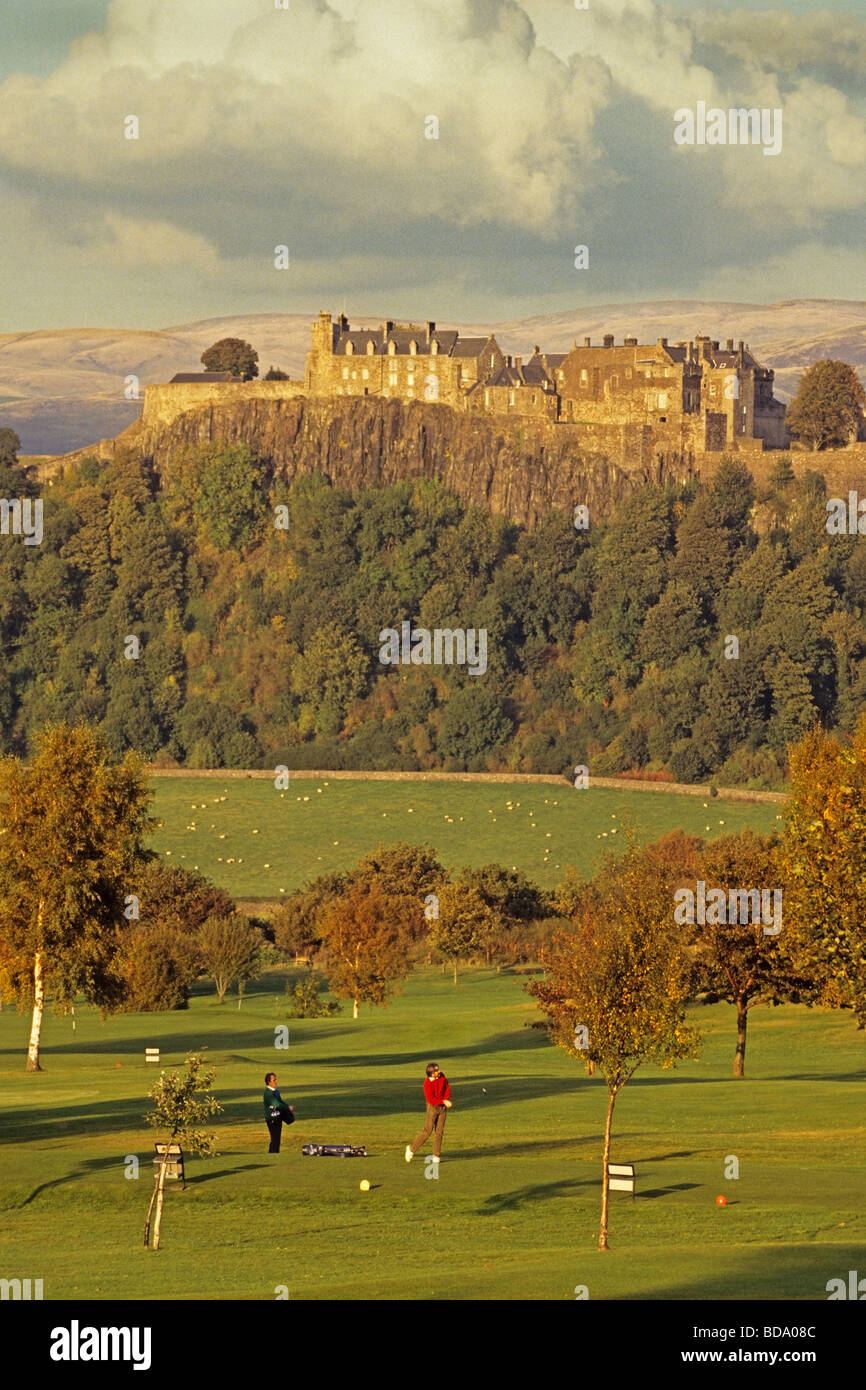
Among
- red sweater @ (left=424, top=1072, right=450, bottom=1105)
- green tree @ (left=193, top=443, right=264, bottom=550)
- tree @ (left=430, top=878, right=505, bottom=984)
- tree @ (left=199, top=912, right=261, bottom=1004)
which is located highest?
green tree @ (left=193, top=443, right=264, bottom=550)

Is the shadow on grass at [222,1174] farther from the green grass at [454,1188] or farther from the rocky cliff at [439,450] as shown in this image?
the rocky cliff at [439,450]

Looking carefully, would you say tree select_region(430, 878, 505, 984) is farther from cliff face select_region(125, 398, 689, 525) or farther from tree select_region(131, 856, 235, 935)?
cliff face select_region(125, 398, 689, 525)

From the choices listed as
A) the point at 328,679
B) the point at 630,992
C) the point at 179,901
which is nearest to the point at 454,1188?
the point at 630,992

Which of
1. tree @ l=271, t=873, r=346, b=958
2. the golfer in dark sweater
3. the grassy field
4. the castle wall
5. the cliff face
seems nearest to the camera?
the golfer in dark sweater

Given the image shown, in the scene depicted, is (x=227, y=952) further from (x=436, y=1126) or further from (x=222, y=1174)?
(x=436, y=1126)

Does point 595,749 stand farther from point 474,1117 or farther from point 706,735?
point 474,1117

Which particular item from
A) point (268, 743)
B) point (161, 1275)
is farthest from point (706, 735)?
point (161, 1275)

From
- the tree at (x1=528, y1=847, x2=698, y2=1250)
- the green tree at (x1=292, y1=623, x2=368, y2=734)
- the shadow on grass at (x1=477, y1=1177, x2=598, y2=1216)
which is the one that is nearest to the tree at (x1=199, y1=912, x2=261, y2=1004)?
the shadow on grass at (x1=477, y1=1177, x2=598, y2=1216)
